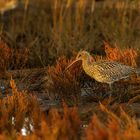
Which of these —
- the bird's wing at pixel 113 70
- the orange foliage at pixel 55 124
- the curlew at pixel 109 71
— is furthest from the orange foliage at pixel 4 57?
the orange foliage at pixel 55 124

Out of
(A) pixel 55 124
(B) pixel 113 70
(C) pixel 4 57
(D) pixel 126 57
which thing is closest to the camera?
(A) pixel 55 124

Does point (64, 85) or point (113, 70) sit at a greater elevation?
point (113, 70)

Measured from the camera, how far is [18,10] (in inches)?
773

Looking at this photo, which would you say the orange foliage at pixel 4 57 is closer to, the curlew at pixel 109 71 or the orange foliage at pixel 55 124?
the curlew at pixel 109 71

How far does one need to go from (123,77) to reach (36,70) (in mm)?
2425

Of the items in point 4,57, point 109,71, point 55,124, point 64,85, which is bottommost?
point 4,57

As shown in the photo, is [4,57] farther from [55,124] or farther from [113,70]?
[55,124]

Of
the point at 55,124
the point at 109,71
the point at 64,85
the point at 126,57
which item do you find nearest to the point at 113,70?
the point at 109,71

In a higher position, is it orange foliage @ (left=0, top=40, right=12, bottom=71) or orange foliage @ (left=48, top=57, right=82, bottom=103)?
orange foliage @ (left=48, top=57, right=82, bottom=103)

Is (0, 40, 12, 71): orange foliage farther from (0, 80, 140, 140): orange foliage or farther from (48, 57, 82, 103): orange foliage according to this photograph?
(0, 80, 140, 140): orange foliage

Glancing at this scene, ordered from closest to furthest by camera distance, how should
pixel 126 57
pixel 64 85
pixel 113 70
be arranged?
pixel 113 70, pixel 64 85, pixel 126 57

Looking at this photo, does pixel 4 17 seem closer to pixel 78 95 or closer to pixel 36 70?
pixel 36 70

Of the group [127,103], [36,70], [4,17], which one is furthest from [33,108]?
[4,17]

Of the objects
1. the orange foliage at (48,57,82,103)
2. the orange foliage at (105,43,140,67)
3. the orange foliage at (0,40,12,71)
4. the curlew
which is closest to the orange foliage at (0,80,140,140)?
the orange foliage at (48,57,82,103)
